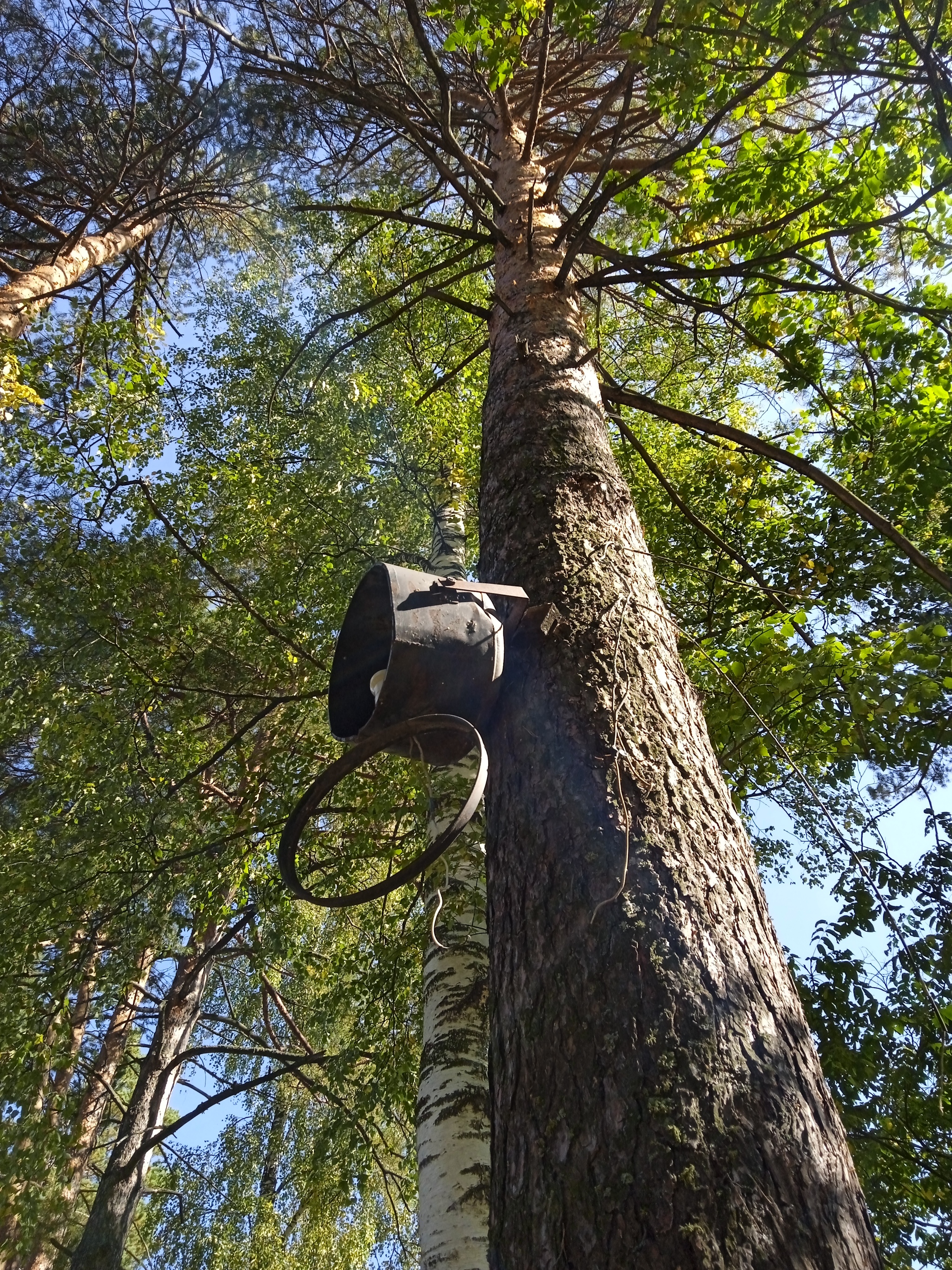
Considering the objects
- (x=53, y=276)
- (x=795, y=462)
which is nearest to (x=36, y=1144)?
(x=795, y=462)

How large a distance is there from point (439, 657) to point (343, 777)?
0.34 m

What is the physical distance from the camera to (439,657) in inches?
65.8

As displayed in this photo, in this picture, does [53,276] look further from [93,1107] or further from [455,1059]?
[93,1107]

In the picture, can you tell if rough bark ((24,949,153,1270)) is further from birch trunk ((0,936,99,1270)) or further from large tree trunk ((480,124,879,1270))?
large tree trunk ((480,124,879,1270))

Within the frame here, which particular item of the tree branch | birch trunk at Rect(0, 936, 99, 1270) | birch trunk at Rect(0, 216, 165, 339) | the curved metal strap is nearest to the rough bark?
birch trunk at Rect(0, 936, 99, 1270)

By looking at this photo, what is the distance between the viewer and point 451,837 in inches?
61.9

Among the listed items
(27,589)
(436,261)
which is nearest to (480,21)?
(436,261)

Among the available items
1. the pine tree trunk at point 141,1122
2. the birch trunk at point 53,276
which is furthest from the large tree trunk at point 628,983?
the birch trunk at point 53,276

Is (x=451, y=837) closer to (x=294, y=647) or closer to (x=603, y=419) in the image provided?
(x=603, y=419)

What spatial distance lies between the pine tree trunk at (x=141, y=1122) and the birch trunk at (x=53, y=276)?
5.41 m

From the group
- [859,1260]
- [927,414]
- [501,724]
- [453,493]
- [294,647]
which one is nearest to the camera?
[859,1260]

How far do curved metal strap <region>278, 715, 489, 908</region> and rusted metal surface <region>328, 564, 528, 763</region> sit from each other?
1.0 inches

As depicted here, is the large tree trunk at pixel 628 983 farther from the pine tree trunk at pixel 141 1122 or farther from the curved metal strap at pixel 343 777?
the pine tree trunk at pixel 141 1122

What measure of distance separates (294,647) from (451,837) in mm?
3531
